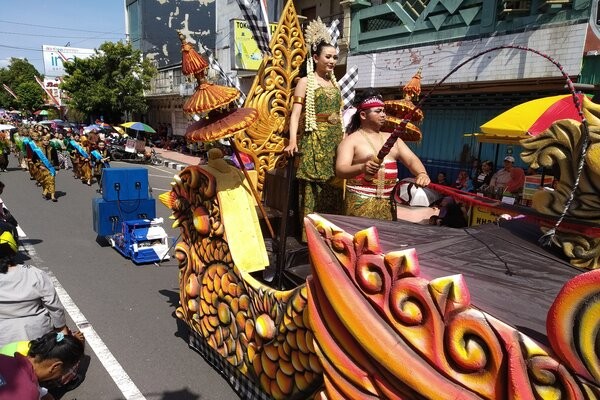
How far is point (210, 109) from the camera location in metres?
2.30

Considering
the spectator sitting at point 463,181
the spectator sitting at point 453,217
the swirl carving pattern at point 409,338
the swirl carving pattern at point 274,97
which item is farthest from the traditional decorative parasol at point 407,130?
the spectator sitting at point 463,181

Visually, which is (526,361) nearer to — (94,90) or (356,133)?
(356,133)

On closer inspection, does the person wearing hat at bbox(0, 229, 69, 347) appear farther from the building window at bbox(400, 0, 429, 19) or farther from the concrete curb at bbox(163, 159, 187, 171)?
the concrete curb at bbox(163, 159, 187, 171)

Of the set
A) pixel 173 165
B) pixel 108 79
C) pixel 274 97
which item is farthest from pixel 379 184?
pixel 108 79

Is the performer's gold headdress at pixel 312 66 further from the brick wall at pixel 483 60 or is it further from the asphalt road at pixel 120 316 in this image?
the brick wall at pixel 483 60

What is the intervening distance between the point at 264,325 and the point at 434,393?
1.09 meters

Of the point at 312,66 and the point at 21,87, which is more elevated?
the point at 21,87

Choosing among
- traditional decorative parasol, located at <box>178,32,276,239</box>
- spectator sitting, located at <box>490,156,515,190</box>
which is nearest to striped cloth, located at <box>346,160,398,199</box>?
traditional decorative parasol, located at <box>178,32,276,239</box>

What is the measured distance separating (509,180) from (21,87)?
146ft

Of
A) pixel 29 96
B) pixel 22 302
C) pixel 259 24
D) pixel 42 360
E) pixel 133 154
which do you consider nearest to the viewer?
pixel 42 360

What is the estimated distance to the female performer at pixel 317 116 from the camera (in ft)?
9.35

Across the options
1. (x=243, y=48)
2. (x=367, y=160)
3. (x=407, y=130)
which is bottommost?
(x=367, y=160)

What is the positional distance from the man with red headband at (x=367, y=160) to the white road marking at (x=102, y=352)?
1.85m

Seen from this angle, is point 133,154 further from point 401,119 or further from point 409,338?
point 409,338
